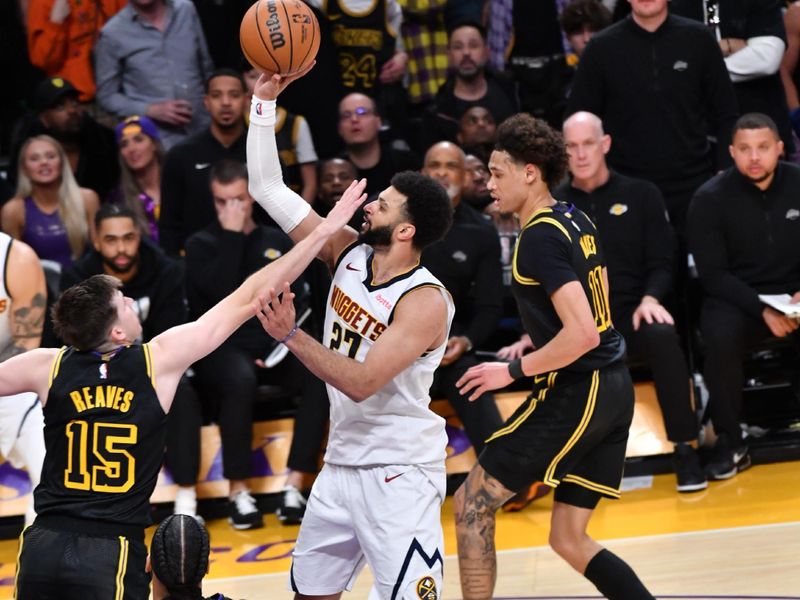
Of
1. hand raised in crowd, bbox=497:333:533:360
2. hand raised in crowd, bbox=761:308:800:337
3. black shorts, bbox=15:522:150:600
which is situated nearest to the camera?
black shorts, bbox=15:522:150:600

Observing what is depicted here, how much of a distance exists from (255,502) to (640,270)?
8.04 ft

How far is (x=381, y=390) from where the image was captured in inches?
170

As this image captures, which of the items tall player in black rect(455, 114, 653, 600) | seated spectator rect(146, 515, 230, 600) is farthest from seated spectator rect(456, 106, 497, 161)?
seated spectator rect(146, 515, 230, 600)

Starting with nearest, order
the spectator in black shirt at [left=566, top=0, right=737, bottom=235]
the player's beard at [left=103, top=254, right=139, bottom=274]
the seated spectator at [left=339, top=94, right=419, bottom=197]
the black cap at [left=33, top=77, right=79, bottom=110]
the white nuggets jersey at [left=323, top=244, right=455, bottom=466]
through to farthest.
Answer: the white nuggets jersey at [left=323, top=244, right=455, bottom=466], the player's beard at [left=103, top=254, right=139, bottom=274], the spectator in black shirt at [left=566, top=0, right=737, bottom=235], the seated spectator at [left=339, top=94, right=419, bottom=197], the black cap at [left=33, top=77, right=79, bottom=110]

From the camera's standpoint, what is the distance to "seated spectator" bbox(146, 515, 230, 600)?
11.3 ft

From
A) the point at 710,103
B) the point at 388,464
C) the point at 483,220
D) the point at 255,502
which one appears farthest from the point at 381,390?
the point at 710,103

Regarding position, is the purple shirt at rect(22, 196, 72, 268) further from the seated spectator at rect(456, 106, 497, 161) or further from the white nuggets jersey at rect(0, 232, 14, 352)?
the seated spectator at rect(456, 106, 497, 161)

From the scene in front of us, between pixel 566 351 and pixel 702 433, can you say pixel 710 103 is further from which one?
pixel 566 351

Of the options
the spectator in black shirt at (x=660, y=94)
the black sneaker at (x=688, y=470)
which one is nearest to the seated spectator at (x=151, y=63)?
the spectator in black shirt at (x=660, y=94)

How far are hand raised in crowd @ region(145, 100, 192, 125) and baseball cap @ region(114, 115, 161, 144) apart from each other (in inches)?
11.4

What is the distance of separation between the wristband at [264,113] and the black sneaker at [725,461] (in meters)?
3.49

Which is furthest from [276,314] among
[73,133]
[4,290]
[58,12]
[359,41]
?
[58,12]

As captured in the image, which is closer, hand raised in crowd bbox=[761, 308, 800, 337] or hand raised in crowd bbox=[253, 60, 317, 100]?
hand raised in crowd bbox=[253, 60, 317, 100]

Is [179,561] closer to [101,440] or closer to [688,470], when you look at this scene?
[101,440]
